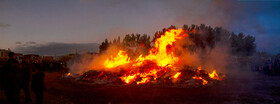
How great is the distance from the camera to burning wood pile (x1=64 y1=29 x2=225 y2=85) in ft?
46.2

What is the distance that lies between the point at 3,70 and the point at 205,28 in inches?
1627

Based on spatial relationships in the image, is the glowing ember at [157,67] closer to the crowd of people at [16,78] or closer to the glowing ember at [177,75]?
the glowing ember at [177,75]

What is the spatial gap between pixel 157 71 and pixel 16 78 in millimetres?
11445

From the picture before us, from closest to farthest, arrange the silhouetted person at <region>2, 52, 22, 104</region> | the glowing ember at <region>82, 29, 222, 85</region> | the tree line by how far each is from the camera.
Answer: the silhouetted person at <region>2, 52, 22, 104</region>, the glowing ember at <region>82, 29, 222, 85</region>, the tree line

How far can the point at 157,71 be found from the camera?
15.7m

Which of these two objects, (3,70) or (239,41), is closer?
(3,70)

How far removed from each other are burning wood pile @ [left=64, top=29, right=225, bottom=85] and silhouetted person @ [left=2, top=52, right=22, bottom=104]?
886 cm

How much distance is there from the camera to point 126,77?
1495 centimetres

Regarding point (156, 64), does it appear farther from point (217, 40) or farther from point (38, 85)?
point (217, 40)

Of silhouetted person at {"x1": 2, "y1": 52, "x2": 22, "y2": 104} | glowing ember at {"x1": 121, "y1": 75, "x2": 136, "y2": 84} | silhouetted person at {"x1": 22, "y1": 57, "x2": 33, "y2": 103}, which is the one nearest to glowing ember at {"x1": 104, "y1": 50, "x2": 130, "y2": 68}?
glowing ember at {"x1": 121, "y1": 75, "x2": 136, "y2": 84}

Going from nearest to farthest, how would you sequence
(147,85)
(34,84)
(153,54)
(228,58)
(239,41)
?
(34,84)
(147,85)
(153,54)
(228,58)
(239,41)

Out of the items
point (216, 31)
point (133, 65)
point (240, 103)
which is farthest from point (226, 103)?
point (216, 31)

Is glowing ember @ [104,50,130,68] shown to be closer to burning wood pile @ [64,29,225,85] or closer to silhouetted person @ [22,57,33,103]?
burning wood pile @ [64,29,225,85]

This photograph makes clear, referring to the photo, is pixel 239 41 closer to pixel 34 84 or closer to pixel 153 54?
pixel 153 54
